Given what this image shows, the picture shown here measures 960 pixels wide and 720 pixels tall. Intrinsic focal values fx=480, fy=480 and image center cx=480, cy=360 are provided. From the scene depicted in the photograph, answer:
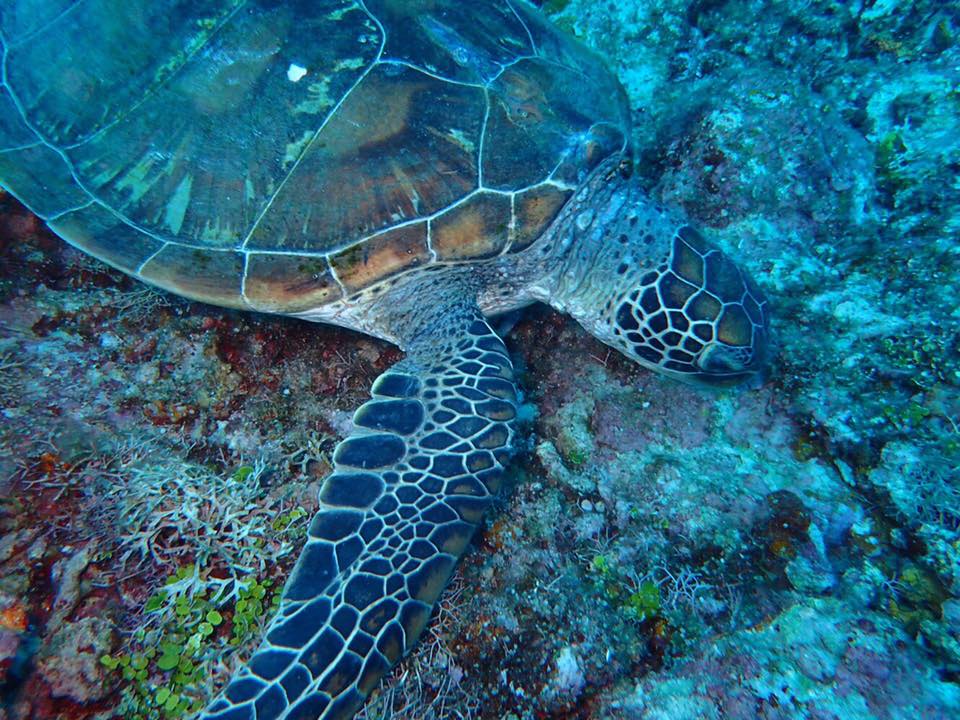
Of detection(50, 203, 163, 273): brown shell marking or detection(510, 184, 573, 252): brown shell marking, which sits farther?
detection(510, 184, 573, 252): brown shell marking

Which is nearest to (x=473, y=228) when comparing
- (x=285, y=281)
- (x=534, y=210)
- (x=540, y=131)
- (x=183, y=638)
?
(x=534, y=210)

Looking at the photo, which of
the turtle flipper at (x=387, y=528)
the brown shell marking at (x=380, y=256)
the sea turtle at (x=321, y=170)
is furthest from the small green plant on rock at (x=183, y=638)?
the brown shell marking at (x=380, y=256)

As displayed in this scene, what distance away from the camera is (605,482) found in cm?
203

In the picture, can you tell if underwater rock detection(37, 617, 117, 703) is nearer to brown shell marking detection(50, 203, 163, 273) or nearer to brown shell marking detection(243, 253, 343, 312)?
brown shell marking detection(243, 253, 343, 312)

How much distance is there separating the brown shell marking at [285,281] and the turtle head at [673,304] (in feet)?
3.93

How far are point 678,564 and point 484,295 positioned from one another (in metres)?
1.47

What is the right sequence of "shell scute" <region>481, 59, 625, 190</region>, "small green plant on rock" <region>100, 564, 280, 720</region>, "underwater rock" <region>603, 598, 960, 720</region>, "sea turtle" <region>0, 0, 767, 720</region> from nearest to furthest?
"underwater rock" <region>603, 598, 960, 720</region> < "small green plant on rock" <region>100, 564, 280, 720</region> < "sea turtle" <region>0, 0, 767, 720</region> < "shell scute" <region>481, 59, 625, 190</region>

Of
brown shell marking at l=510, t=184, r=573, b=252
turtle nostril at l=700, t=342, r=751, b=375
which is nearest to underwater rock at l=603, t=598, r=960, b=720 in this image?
turtle nostril at l=700, t=342, r=751, b=375

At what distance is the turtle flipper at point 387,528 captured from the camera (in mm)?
1489

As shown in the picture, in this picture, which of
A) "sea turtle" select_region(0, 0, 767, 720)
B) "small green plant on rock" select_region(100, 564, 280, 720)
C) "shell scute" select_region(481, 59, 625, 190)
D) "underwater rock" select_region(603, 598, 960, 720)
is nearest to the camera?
"underwater rock" select_region(603, 598, 960, 720)

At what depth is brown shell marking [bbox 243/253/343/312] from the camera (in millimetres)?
2084

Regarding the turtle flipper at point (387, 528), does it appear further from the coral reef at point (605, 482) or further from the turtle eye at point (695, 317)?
the turtle eye at point (695, 317)

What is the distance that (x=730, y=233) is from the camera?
267 cm

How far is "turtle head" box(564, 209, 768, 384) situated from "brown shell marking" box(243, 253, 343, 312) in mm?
1198
